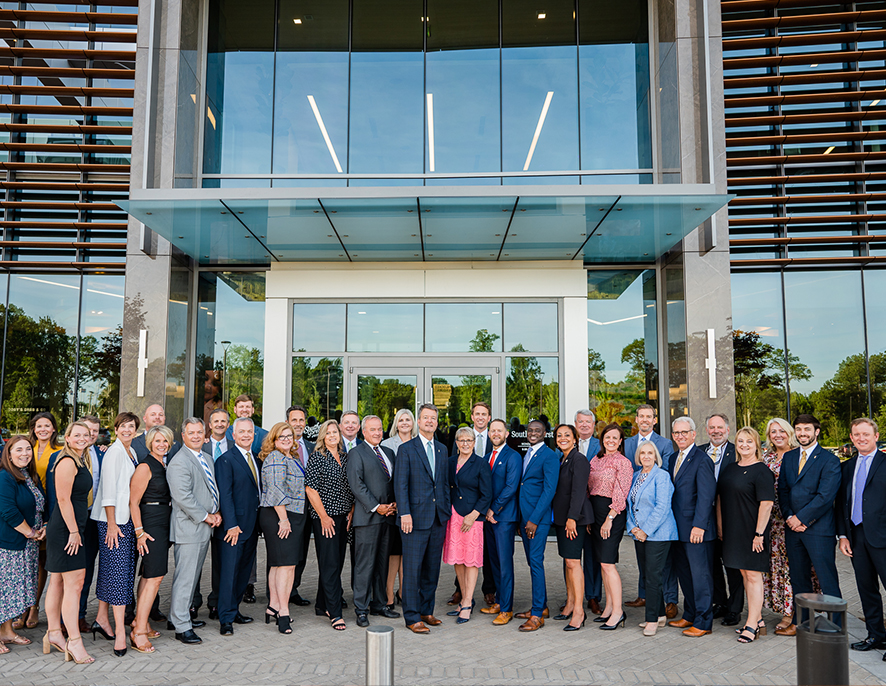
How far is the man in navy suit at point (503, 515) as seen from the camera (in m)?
6.26

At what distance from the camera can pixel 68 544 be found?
524cm

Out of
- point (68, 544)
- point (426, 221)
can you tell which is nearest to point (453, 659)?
point (68, 544)

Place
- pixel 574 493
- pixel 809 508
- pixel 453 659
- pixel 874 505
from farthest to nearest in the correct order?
1. pixel 574 493
2. pixel 809 508
3. pixel 874 505
4. pixel 453 659

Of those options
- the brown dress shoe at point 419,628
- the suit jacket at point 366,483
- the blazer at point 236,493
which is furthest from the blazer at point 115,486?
the brown dress shoe at point 419,628

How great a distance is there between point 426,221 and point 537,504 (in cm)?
484

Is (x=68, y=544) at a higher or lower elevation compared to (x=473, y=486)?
lower

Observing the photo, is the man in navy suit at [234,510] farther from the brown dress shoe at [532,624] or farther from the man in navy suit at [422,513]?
the brown dress shoe at [532,624]

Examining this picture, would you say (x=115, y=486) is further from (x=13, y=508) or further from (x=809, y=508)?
(x=809, y=508)

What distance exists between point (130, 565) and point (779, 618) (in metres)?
5.90

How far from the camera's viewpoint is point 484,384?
11.7 meters

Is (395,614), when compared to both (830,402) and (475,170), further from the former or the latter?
(830,402)

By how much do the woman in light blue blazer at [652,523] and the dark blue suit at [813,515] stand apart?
1.05 metres

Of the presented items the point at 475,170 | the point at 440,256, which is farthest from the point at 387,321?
the point at 475,170

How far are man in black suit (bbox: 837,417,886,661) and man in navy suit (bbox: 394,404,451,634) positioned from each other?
348 cm
